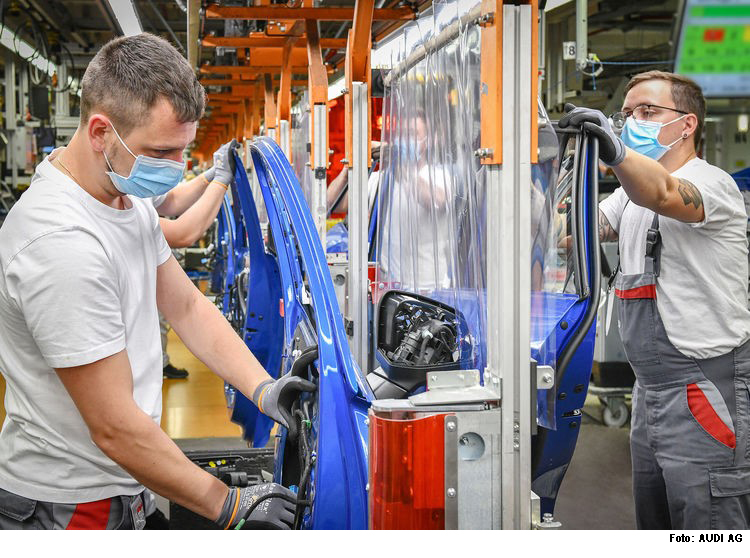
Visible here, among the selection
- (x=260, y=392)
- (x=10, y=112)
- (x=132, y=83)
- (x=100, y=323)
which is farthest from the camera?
(x=10, y=112)

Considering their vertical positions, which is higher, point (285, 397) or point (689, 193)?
point (689, 193)

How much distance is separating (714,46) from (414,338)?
5.05 feet

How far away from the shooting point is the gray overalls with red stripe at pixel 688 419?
7.80 ft

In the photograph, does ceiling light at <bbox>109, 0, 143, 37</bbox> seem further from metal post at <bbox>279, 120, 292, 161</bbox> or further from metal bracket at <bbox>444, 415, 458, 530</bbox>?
metal bracket at <bbox>444, 415, 458, 530</bbox>

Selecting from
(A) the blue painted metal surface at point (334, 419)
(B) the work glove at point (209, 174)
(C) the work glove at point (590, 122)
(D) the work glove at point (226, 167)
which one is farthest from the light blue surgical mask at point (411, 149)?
(B) the work glove at point (209, 174)

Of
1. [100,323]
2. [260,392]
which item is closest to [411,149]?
[260,392]

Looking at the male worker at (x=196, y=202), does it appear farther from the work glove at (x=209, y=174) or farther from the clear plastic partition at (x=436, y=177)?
the clear plastic partition at (x=436, y=177)

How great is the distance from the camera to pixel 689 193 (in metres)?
2.34

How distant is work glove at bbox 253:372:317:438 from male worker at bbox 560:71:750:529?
108cm

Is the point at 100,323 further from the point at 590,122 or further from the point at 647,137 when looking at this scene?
the point at 647,137

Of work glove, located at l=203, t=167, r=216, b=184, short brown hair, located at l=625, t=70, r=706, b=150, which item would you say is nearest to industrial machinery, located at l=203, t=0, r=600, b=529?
short brown hair, located at l=625, t=70, r=706, b=150

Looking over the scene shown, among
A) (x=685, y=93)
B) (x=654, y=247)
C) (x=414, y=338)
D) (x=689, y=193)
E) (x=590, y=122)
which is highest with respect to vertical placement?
(x=685, y=93)

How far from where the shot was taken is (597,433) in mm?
5785
